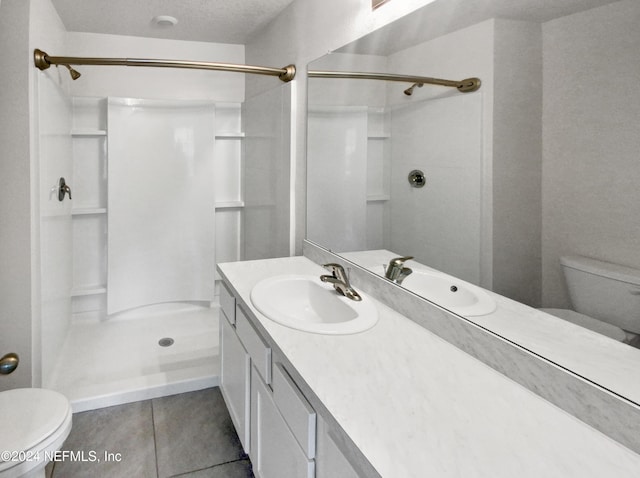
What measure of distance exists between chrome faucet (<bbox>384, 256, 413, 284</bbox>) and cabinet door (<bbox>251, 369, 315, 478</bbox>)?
602 mm

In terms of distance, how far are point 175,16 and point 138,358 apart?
7.51ft

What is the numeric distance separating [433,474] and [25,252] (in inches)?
83.5

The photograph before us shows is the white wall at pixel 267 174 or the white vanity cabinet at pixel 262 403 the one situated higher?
the white wall at pixel 267 174

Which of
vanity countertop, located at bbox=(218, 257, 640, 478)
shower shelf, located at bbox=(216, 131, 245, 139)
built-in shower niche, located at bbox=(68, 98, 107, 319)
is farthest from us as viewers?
shower shelf, located at bbox=(216, 131, 245, 139)

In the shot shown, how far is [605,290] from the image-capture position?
2.84 feet

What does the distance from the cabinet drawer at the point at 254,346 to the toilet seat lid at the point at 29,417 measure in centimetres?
71

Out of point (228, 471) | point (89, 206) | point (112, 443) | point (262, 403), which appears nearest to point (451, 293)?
point (262, 403)

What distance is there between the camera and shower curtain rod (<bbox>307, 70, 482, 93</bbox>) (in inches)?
44.9

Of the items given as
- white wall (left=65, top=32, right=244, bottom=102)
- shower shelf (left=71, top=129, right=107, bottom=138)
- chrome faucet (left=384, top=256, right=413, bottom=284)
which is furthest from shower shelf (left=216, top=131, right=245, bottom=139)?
chrome faucet (left=384, top=256, right=413, bottom=284)

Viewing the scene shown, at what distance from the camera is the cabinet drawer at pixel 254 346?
1.31m

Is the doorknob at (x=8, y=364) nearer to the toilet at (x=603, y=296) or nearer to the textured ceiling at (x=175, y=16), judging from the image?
the textured ceiling at (x=175, y=16)

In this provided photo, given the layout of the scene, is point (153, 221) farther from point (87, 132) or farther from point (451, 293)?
point (451, 293)

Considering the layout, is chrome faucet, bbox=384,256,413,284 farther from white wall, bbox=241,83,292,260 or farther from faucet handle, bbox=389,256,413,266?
white wall, bbox=241,83,292,260

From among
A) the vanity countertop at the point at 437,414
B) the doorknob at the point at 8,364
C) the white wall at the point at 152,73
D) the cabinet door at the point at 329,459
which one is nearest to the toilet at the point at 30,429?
the doorknob at the point at 8,364
